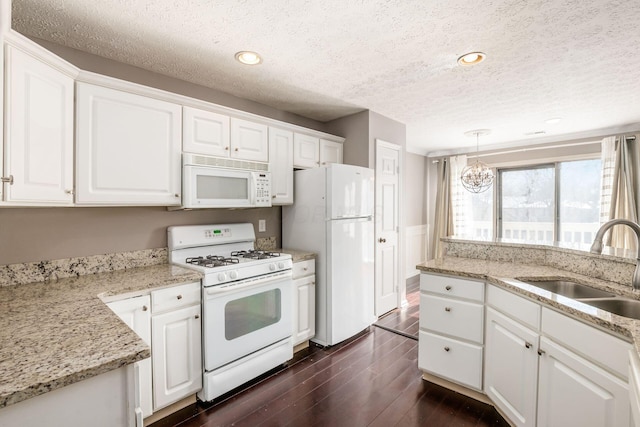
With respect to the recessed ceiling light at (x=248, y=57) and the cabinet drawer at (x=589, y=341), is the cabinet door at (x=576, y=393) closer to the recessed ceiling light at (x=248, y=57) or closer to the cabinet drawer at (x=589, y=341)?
the cabinet drawer at (x=589, y=341)

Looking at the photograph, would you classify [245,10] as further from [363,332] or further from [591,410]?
[363,332]

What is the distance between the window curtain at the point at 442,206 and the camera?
5746mm

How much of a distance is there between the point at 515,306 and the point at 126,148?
2.64 m

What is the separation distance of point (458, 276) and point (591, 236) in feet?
13.0

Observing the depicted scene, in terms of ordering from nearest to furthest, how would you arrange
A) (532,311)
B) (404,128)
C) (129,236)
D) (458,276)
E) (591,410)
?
(591,410) < (532,311) < (458,276) < (129,236) < (404,128)

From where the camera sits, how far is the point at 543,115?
360cm

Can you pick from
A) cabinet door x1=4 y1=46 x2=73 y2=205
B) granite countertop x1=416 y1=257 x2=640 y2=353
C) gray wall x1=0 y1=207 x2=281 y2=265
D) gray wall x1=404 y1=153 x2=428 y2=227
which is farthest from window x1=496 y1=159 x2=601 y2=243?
cabinet door x1=4 y1=46 x2=73 y2=205

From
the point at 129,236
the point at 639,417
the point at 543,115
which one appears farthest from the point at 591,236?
the point at 129,236

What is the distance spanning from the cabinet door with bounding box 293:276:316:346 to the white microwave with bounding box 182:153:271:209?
819mm

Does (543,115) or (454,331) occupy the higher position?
(543,115)

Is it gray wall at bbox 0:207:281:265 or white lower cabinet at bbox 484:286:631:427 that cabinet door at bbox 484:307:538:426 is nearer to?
white lower cabinet at bbox 484:286:631:427

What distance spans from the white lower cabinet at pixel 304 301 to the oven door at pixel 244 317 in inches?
6.4

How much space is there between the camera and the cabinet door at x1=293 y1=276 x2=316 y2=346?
271 centimetres

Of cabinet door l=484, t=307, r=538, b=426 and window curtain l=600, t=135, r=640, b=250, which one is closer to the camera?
cabinet door l=484, t=307, r=538, b=426
